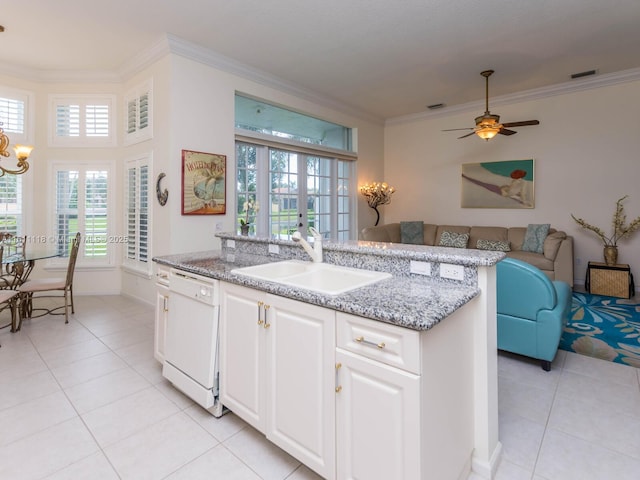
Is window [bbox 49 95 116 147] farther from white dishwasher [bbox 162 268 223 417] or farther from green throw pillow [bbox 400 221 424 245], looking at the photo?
green throw pillow [bbox 400 221 424 245]

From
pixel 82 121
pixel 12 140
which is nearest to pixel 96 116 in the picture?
pixel 82 121

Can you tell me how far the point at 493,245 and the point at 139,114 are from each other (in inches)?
216

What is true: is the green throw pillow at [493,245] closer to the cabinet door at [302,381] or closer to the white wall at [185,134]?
the white wall at [185,134]

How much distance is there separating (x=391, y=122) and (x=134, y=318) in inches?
231

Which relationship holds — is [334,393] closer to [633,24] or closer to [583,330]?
[583,330]

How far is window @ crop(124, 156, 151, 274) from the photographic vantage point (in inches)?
166

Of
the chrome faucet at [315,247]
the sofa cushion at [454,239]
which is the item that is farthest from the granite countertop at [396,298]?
the sofa cushion at [454,239]

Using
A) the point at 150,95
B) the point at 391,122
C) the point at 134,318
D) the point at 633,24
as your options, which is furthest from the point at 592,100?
the point at 134,318

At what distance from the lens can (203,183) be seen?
408 centimetres

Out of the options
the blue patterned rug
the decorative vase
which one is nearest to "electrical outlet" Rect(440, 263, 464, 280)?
the blue patterned rug

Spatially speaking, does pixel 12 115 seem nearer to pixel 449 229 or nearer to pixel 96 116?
pixel 96 116

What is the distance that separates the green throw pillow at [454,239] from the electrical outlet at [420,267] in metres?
4.33

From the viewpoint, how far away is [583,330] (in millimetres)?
3371

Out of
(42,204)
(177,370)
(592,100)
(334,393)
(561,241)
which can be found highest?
(592,100)
